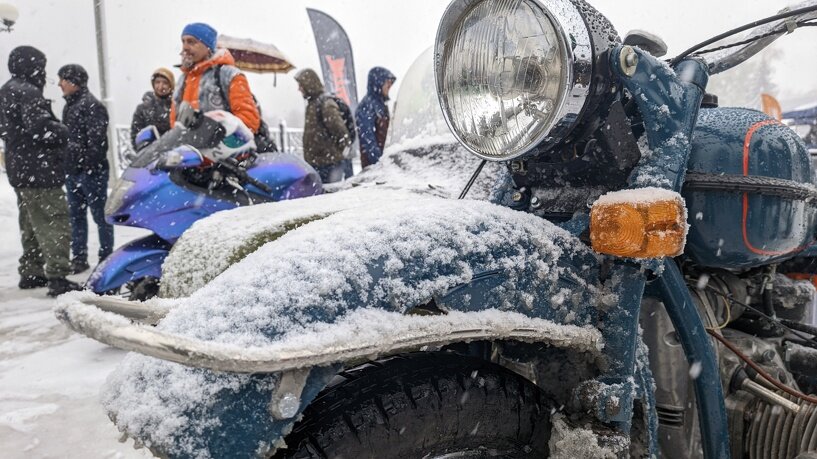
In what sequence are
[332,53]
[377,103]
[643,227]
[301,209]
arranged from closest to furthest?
[643,227] < [301,209] < [377,103] < [332,53]

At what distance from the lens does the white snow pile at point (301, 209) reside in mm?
1404

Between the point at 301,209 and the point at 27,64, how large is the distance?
4.91 metres

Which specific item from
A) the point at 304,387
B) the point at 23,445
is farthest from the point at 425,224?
the point at 23,445

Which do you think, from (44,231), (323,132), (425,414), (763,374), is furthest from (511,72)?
(44,231)

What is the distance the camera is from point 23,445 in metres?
2.32

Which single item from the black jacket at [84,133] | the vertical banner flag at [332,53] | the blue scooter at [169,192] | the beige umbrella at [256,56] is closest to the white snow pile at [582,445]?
the blue scooter at [169,192]

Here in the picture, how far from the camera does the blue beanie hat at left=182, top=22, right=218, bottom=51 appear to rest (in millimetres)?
3914

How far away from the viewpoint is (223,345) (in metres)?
0.73

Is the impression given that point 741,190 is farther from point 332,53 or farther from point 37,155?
point 332,53

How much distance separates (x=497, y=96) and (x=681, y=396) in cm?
95

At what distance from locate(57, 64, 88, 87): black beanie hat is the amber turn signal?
5.86m

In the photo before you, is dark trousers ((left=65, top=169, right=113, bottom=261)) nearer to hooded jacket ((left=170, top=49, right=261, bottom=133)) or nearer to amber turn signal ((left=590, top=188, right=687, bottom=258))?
hooded jacket ((left=170, top=49, right=261, bottom=133))

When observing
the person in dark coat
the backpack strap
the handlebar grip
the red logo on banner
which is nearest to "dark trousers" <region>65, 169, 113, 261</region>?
the backpack strap

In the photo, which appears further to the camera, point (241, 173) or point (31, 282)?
point (31, 282)
